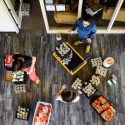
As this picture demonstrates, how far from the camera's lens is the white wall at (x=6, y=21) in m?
4.96

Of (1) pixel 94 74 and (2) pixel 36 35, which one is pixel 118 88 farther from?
(2) pixel 36 35

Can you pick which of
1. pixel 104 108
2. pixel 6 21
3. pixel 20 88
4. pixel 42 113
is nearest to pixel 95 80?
pixel 104 108

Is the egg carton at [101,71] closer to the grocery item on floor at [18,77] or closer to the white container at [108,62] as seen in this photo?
the white container at [108,62]

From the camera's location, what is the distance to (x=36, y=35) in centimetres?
595

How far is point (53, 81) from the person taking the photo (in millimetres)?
5613

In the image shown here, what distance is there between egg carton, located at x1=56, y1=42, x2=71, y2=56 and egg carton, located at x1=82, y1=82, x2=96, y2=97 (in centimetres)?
86

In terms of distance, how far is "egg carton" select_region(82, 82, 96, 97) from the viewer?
5406 mm

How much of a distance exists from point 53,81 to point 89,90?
31.6 inches

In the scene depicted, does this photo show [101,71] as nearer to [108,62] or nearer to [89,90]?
[108,62]

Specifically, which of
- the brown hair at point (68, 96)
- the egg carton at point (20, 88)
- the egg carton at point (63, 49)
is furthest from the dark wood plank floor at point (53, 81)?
the brown hair at point (68, 96)

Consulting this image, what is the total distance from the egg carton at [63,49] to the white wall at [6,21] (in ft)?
3.53

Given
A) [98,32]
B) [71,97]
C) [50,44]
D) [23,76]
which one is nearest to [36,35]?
[50,44]

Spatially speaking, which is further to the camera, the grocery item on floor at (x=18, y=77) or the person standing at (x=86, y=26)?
the grocery item on floor at (x=18, y=77)

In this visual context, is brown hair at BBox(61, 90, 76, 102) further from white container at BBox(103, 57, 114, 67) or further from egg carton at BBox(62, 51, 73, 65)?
white container at BBox(103, 57, 114, 67)
